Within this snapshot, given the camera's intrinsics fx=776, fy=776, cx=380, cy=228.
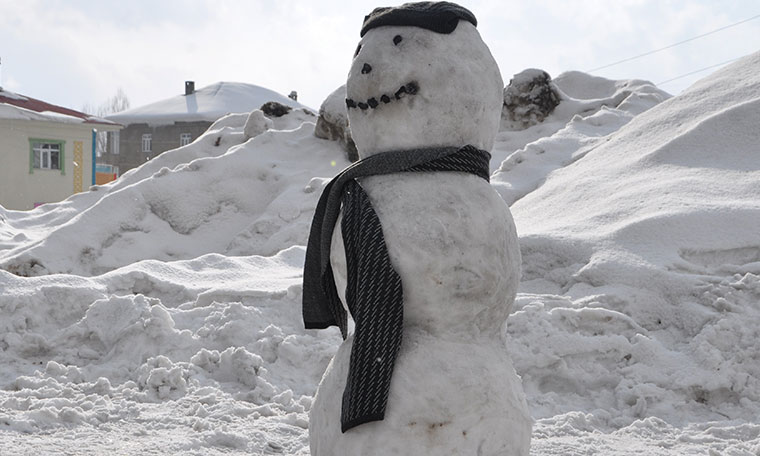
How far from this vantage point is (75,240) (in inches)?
346

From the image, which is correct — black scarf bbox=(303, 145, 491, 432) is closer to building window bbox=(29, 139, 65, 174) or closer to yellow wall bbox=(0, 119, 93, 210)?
yellow wall bbox=(0, 119, 93, 210)

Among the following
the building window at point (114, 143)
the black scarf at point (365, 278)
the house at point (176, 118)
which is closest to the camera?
the black scarf at point (365, 278)

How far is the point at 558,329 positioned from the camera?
4.79 meters

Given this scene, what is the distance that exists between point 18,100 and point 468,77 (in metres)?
21.7

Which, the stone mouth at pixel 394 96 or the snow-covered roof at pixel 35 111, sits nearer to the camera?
the stone mouth at pixel 394 96

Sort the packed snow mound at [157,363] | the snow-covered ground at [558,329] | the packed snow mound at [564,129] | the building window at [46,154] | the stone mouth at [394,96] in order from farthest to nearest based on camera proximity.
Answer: the building window at [46,154], the packed snow mound at [564,129], the snow-covered ground at [558,329], the packed snow mound at [157,363], the stone mouth at [394,96]

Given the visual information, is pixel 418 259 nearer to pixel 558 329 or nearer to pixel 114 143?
pixel 558 329

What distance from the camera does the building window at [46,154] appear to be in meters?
20.5

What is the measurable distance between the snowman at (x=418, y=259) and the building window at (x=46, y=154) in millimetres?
20041

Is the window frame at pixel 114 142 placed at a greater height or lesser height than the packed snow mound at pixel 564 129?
greater

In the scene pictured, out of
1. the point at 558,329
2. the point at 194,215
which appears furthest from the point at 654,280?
the point at 194,215

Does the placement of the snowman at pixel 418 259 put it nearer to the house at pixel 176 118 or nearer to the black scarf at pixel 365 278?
the black scarf at pixel 365 278

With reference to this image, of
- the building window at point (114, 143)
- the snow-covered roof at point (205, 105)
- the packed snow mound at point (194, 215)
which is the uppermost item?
the snow-covered roof at point (205, 105)

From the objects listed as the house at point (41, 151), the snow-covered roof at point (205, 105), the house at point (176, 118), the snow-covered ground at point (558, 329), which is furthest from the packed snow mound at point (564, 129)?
the house at point (176, 118)
